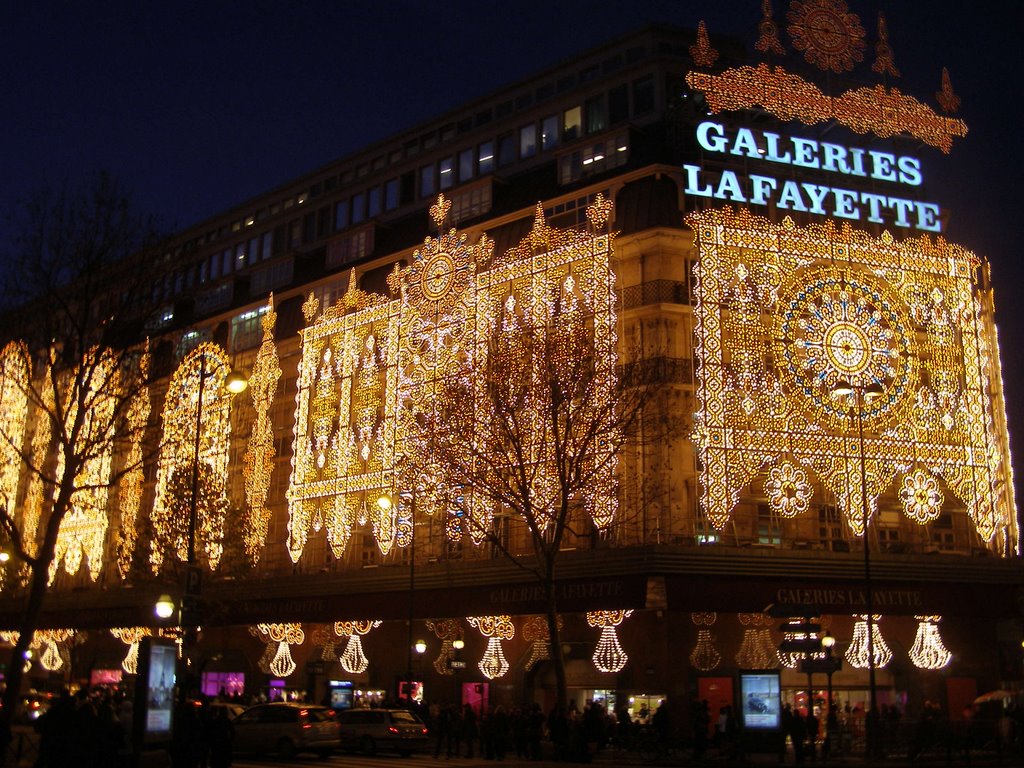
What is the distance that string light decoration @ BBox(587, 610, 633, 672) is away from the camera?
128 ft

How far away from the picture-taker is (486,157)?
178 feet

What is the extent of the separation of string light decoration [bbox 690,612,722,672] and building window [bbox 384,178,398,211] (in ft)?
92.3

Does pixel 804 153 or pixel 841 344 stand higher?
pixel 804 153

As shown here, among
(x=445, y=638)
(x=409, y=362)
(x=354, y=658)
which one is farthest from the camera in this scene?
(x=354, y=658)

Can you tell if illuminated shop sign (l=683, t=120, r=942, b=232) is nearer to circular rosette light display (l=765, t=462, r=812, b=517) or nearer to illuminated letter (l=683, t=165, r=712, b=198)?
illuminated letter (l=683, t=165, r=712, b=198)

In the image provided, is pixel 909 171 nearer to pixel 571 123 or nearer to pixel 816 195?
pixel 816 195

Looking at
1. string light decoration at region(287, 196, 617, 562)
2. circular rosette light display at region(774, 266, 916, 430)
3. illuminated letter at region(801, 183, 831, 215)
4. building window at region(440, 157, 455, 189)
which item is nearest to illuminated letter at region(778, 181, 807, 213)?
illuminated letter at region(801, 183, 831, 215)

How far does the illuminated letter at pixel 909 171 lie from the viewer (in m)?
46.7

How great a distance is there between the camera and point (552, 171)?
49.5 meters

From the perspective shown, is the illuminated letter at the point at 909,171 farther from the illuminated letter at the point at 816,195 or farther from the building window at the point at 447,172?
the building window at the point at 447,172

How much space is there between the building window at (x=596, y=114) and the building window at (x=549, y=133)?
2.01 meters

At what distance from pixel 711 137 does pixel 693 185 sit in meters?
2.40

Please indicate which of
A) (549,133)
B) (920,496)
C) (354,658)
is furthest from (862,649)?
(549,133)

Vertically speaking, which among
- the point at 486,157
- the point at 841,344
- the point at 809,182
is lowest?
the point at 841,344
